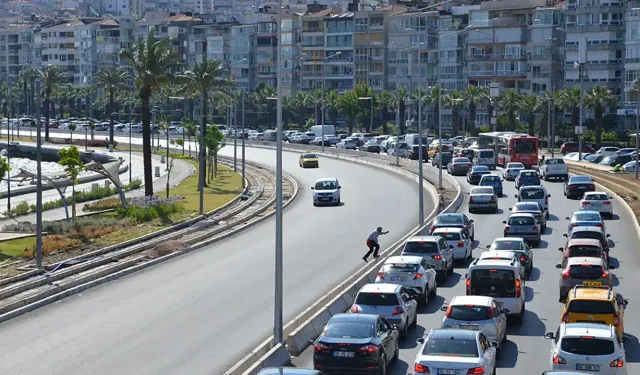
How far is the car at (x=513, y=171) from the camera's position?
76625 mm

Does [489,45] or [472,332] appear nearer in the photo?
[472,332]

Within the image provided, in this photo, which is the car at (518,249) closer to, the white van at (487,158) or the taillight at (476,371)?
the taillight at (476,371)

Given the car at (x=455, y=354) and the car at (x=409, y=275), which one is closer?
the car at (x=455, y=354)

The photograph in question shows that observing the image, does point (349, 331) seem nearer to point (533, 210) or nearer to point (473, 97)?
point (533, 210)

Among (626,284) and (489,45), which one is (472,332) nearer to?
(626,284)

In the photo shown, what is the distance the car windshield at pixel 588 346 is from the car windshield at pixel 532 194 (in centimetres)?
3569

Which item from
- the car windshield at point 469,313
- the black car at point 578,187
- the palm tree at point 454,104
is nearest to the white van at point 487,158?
the black car at point 578,187

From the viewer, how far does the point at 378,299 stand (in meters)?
28.4

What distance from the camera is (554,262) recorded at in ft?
141

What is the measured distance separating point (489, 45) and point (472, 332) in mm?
125931

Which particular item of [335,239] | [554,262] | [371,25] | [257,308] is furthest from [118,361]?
[371,25]

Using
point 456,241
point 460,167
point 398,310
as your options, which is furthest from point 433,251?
point 460,167

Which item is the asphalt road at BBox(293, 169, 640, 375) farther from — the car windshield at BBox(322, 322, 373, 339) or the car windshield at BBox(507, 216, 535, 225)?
the car windshield at BBox(322, 322, 373, 339)

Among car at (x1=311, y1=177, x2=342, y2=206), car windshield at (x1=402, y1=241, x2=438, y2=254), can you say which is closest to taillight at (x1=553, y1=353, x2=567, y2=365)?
car windshield at (x1=402, y1=241, x2=438, y2=254)
